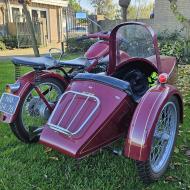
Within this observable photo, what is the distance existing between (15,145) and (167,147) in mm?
A: 1750

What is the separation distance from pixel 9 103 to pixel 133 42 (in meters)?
1.65

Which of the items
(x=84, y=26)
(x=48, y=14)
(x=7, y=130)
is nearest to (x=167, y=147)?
(x=7, y=130)

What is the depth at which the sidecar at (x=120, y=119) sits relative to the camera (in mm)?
2842

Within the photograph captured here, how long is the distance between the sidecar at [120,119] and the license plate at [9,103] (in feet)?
1.76

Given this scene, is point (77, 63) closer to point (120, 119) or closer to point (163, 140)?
point (120, 119)

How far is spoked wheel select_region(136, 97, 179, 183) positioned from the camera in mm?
3074

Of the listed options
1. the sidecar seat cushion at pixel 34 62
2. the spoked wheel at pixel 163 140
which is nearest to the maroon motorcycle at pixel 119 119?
the spoked wheel at pixel 163 140

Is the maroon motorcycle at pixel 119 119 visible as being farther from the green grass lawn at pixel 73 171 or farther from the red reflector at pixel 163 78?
the green grass lawn at pixel 73 171

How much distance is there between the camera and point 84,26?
56.0 ft

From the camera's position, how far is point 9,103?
11.8 feet

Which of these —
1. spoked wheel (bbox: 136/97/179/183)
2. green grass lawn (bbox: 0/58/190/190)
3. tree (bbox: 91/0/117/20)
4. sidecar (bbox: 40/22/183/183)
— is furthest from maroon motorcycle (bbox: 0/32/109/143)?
tree (bbox: 91/0/117/20)

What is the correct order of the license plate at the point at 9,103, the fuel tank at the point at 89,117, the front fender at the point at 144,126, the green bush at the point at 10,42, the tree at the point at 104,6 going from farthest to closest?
the tree at the point at 104,6
the green bush at the point at 10,42
the license plate at the point at 9,103
the fuel tank at the point at 89,117
the front fender at the point at 144,126

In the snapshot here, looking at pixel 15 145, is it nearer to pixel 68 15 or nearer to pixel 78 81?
pixel 78 81

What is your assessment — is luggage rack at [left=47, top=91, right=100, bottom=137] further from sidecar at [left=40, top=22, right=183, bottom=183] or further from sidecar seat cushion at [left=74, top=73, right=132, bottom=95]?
sidecar seat cushion at [left=74, top=73, right=132, bottom=95]
